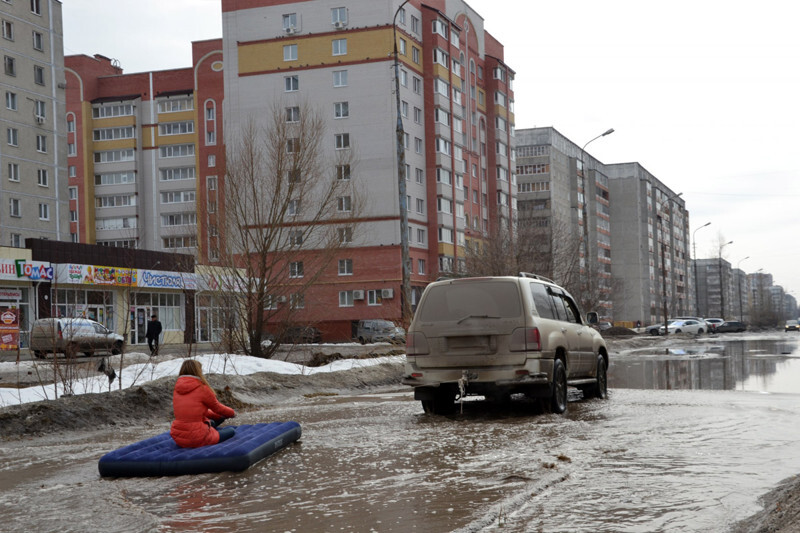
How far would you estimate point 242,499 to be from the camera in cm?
648

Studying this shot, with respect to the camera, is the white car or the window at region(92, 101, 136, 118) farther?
the window at region(92, 101, 136, 118)

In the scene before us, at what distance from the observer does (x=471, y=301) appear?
11672 millimetres

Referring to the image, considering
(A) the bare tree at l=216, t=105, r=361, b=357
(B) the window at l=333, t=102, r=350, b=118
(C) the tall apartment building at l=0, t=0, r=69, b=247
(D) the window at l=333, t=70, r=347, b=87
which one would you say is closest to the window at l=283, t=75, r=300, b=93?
(D) the window at l=333, t=70, r=347, b=87

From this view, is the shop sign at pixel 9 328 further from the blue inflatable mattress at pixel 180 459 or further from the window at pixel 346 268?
the blue inflatable mattress at pixel 180 459

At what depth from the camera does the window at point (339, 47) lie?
65.0m

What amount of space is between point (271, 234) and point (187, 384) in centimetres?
1319

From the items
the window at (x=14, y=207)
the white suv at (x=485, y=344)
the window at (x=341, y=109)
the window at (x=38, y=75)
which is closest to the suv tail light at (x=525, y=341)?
the white suv at (x=485, y=344)

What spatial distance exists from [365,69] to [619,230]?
80.6 meters

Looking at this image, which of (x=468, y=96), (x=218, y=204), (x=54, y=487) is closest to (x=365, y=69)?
(x=468, y=96)

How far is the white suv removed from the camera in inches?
444

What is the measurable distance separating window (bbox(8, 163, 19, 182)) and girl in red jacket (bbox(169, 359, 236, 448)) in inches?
2217

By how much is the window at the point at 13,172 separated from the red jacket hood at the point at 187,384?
56304mm

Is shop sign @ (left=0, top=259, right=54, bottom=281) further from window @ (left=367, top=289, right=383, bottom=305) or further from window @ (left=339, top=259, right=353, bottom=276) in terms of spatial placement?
window @ (left=367, top=289, right=383, bottom=305)

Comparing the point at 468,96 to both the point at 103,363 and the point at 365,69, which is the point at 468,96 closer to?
the point at 365,69
